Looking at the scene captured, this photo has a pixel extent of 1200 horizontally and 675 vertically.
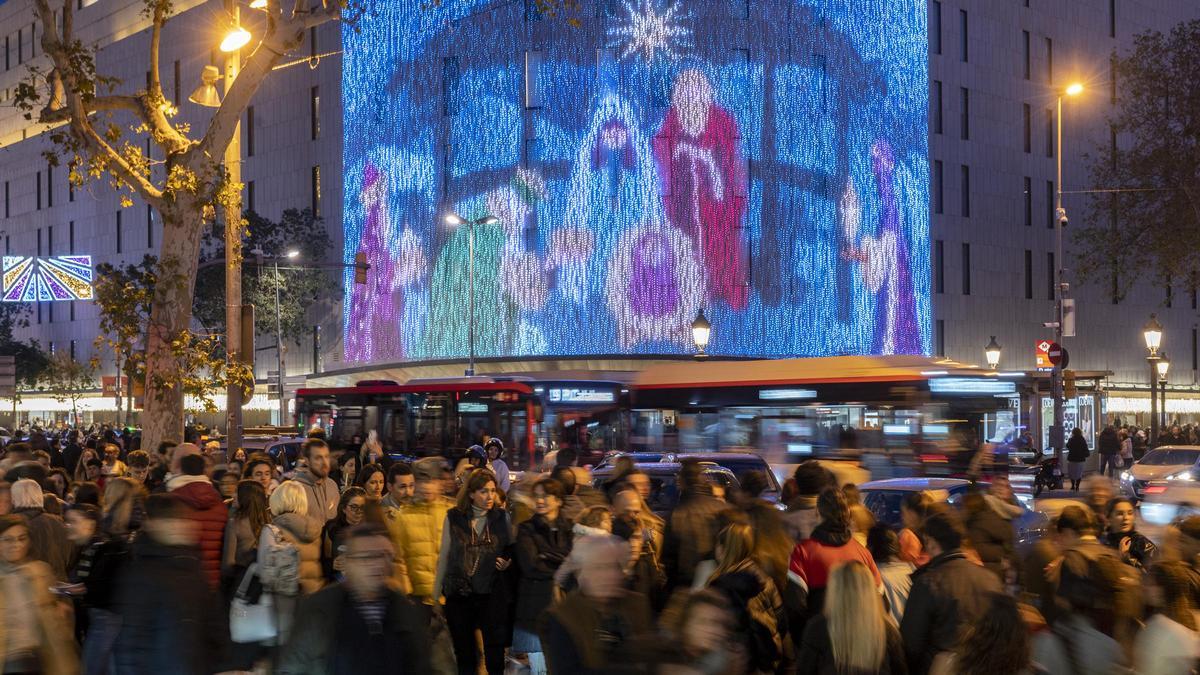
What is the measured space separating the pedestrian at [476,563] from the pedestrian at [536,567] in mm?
226

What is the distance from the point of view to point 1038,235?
5944cm

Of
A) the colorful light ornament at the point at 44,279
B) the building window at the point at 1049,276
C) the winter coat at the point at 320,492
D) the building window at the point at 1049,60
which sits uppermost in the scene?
the building window at the point at 1049,60

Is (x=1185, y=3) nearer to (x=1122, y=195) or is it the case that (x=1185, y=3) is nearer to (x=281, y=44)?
(x=1122, y=195)

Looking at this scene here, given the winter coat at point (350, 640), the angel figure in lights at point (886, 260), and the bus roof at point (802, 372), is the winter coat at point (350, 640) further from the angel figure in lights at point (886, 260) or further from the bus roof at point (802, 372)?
the angel figure in lights at point (886, 260)

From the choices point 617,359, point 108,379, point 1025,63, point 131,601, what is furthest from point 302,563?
point 1025,63

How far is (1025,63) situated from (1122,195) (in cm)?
1806

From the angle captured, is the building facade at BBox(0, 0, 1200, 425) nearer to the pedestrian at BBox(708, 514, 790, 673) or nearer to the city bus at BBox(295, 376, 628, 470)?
the city bus at BBox(295, 376, 628, 470)

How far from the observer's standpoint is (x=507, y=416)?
30109 mm

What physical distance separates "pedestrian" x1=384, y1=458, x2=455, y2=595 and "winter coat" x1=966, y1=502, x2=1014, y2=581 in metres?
3.75

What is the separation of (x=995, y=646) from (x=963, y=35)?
5246 cm

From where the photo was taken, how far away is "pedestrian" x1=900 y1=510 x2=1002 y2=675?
6.47 metres

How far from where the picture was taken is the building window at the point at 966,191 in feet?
181

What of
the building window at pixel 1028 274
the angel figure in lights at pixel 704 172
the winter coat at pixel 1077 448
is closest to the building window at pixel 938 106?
the building window at pixel 1028 274

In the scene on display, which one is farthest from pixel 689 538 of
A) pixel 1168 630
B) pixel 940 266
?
pixel 940 266
